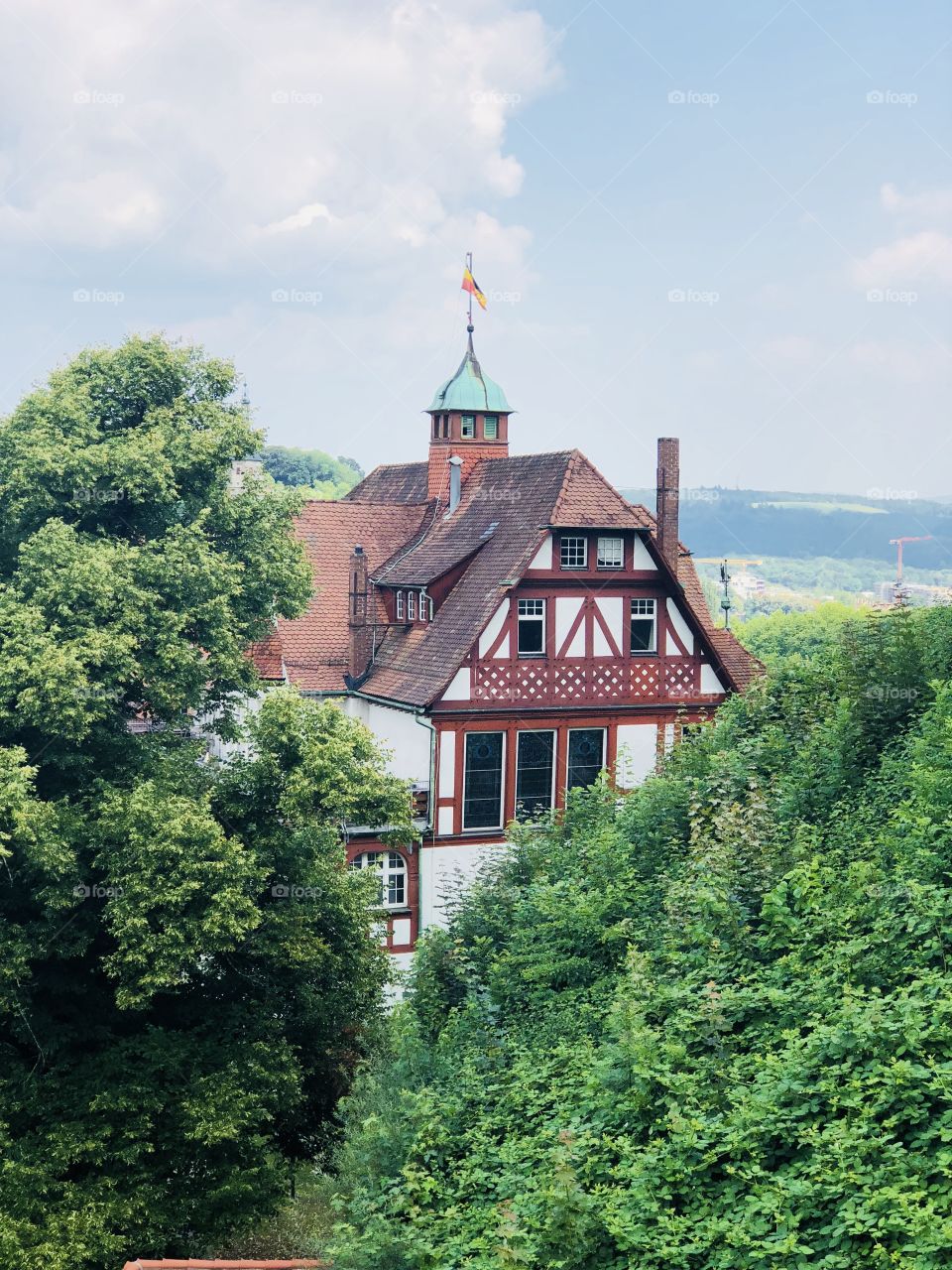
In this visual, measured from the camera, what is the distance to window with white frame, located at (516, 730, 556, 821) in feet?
95.1

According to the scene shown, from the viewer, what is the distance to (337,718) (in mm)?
20234

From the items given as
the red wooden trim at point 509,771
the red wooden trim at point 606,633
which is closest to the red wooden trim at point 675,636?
the red wooden trim at point 606,633

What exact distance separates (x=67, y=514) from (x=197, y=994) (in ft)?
23.6

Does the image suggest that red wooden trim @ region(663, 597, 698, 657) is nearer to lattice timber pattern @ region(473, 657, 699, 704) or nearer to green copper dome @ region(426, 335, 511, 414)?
lattice timber pattern @ region(473, 657, 699, 704)

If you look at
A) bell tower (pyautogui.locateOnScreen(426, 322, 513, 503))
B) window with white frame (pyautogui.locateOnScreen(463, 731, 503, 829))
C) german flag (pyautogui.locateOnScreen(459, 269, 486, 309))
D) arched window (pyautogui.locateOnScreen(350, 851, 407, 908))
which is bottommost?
arched window (pyautogui.locateOnScreen(350, 851, 407, 908))

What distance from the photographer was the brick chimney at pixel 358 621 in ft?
105

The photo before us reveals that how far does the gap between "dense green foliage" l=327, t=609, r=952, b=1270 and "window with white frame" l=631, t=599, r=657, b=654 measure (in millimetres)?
12812

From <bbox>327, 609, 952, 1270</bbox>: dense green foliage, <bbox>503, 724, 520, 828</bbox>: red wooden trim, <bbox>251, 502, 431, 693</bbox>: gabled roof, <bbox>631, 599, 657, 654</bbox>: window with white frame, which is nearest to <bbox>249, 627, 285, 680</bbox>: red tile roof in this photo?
<bbox>251, 502, 431, 693</bbox>: gabled roof

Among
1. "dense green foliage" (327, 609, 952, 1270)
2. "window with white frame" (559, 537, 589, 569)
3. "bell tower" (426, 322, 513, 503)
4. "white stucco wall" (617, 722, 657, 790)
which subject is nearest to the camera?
"dense green foliage" (327, 609, 952, 1270)

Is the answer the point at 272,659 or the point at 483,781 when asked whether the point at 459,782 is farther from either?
the point at 272,659

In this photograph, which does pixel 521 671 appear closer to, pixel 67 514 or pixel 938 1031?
pixel 67 514

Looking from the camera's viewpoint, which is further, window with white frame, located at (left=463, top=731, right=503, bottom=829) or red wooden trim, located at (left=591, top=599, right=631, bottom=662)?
red wooden trim, located at (left=591, top=599, right=631, bottom=662)

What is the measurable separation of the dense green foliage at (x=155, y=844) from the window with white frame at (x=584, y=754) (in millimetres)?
9337

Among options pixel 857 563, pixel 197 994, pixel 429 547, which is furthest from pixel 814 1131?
pixel 857 563
